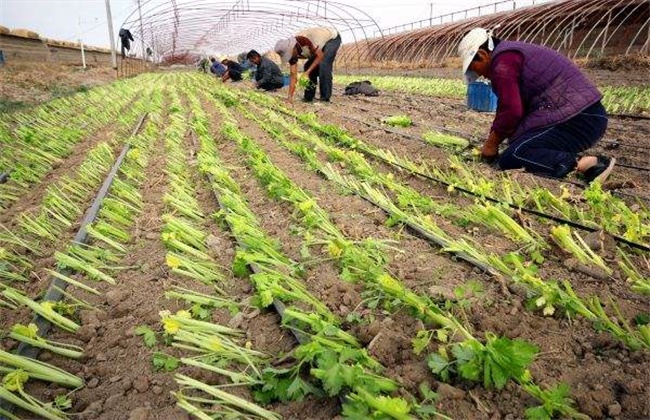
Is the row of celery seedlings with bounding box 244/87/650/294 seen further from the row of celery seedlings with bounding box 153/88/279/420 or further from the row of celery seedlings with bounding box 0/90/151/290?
the row of celery seedlings with bounding box 0/90/151/290

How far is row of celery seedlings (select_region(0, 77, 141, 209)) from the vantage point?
4.45m

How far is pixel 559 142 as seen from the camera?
3.91 m

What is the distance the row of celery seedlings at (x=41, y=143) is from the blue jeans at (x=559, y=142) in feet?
16.0

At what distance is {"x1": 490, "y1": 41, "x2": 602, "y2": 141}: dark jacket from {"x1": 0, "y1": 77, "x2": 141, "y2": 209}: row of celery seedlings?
4.88m

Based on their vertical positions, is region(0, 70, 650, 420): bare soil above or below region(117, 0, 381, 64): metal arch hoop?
below

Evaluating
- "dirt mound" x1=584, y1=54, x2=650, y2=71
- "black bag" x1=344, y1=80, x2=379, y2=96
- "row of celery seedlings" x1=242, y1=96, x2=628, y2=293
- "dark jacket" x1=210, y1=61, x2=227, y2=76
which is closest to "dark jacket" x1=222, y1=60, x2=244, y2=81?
"dark jacket" x1=210, y1=61, x2=227, y2=76

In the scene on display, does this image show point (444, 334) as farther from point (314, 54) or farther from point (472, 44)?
point (314, 54)

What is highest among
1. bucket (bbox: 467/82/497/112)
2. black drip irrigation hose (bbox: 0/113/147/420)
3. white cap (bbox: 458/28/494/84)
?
white cap (bbox: 458/28/494/84)

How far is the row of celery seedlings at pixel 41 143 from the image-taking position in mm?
4449

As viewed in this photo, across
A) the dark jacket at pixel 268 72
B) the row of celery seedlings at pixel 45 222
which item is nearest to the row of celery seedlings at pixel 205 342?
the row of celery seedlings at pixel 45 222

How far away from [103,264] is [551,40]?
2023 centimetres

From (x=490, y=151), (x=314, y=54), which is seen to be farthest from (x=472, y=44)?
(x=314, y=54)

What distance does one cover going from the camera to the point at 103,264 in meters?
2.64

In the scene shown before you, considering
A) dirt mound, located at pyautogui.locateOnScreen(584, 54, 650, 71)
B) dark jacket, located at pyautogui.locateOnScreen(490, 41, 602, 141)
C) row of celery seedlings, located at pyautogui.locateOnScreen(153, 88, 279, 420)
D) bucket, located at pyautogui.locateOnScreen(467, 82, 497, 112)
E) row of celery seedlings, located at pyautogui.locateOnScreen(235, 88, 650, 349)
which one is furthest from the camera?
dirt mound, located at pyautogui.locateOnScreen(584, 54, 650, 71)
